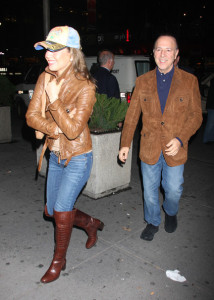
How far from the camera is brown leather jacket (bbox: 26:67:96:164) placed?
7.99 ft

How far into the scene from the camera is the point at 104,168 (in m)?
4.66

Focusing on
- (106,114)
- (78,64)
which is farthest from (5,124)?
(78,64)

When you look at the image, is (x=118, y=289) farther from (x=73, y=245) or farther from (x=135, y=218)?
(x=135, y=218)

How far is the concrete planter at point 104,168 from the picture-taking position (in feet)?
14.9

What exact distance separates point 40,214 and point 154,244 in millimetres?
1592

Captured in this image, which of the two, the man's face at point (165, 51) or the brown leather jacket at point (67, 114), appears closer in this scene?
the brown leather jacket at point (67, 114)

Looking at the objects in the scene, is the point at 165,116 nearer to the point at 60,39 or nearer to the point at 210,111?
the point at 60,39

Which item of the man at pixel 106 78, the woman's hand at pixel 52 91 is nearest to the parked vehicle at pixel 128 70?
the man at pixel 106 78

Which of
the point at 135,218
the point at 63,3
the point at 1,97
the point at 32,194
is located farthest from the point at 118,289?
the point at 63,3

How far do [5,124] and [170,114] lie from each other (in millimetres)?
5755

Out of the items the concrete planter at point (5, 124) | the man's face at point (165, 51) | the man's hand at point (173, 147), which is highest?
the man's face at point (165, 51)

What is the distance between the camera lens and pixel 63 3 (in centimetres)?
4006

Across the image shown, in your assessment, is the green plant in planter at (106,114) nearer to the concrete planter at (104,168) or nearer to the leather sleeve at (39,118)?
the concrete planter at (104,168)

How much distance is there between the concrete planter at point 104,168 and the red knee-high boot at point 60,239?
1831 mm
